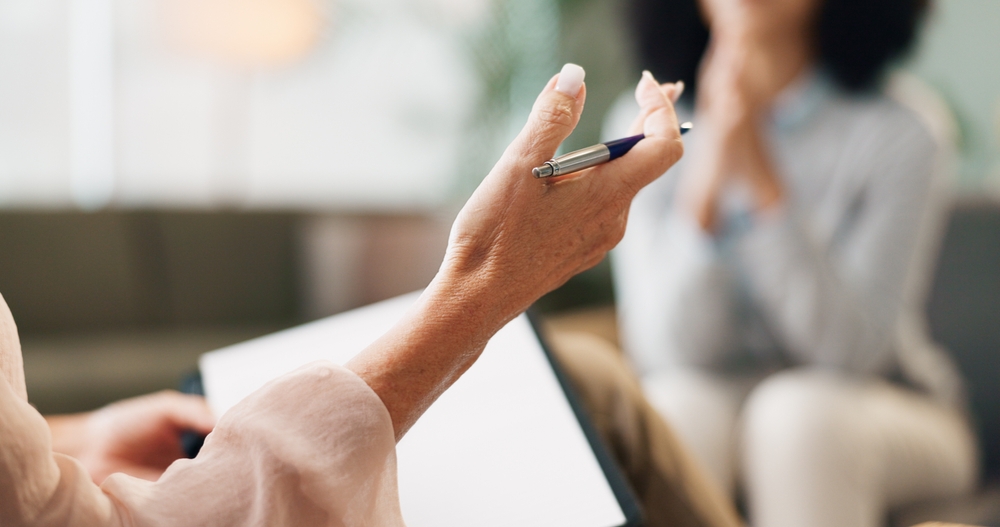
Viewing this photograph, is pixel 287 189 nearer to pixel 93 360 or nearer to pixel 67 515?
pixel 93 360

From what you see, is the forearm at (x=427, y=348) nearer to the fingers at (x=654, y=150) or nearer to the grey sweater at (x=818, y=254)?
the fingers at (x=654, y=150)

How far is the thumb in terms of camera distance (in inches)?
12.4

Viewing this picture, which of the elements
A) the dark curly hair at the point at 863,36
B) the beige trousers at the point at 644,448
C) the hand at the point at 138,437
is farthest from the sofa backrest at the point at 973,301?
the hand at the point at 138,437

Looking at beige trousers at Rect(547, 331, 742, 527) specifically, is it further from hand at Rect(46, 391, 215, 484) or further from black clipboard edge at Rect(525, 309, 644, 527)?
hand at Rect(46, 391, 215, 484)

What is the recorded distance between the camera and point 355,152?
2.21 m

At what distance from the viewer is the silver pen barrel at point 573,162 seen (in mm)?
314

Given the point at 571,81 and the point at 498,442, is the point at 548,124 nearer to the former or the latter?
the point at 571,81

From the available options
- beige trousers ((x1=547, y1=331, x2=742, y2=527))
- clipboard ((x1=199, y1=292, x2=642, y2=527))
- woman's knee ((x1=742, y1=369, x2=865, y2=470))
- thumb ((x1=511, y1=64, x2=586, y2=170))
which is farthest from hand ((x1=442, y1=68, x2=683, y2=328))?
woman's knee ((x1=742, y1=369, x2=865, y2=470))

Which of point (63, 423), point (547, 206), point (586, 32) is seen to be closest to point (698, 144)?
point (547, 206)

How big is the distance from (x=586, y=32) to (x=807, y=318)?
1.34 meters

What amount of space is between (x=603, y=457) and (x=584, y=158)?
22 cm

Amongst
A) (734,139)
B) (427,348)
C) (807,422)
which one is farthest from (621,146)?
(734,139)

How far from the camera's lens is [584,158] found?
330 mm

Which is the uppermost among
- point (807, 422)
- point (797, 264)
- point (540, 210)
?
point (540, 210)
